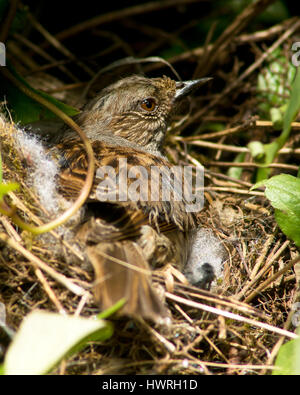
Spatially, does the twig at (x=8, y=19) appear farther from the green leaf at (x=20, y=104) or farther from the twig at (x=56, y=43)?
the twig at (x=56, y=43)

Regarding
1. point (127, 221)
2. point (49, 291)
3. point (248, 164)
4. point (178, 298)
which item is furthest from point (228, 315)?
point (248, 164)

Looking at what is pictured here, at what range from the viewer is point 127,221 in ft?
7.76

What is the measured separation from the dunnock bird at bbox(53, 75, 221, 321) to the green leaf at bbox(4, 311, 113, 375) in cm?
22

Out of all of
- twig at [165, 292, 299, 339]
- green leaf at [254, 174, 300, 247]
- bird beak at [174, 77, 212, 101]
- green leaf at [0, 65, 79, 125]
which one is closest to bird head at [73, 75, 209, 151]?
bird beak at [174, 77, 212, 101]

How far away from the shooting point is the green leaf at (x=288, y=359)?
6.58 feet

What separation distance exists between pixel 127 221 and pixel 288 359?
1009 millimetres

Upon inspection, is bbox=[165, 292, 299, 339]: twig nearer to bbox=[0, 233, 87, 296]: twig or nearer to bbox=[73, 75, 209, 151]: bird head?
bbox=[0, 233, 87, 296]: twig

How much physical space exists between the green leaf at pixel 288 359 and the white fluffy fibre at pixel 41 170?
4.44 ft

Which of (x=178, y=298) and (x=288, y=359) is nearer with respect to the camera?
(x=288, y=359)

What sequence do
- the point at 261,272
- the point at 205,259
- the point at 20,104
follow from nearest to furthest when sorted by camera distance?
the point at 261,272 < the point at 205,259 < the point at 20,104

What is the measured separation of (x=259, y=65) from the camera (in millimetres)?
4195

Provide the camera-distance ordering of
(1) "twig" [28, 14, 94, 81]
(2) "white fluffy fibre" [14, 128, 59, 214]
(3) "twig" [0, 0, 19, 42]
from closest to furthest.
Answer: (2) "white fluffy fibre" [14, 128, 59, 214], (3) "twig" [0, 0, 19, 42], (1) "twig" [28, 14, 94, 81]

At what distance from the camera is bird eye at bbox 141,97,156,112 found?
3527 millimetres

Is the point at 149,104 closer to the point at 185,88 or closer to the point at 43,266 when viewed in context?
the point at 185,88
